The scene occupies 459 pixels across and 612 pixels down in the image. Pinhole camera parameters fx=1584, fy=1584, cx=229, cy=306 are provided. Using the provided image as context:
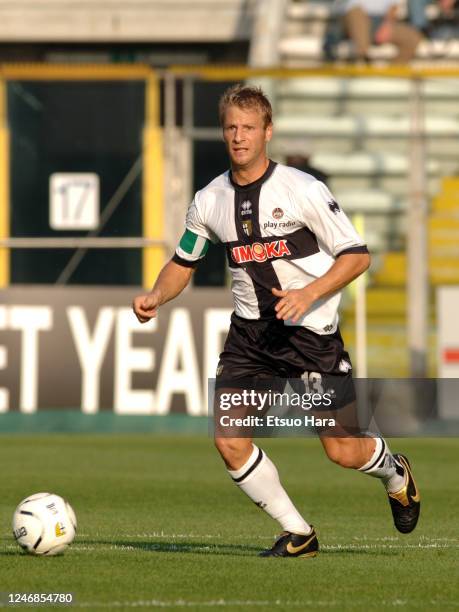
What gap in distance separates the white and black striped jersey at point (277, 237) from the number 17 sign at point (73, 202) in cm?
Answer: 938

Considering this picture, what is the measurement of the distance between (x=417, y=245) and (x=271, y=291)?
32.6 feet

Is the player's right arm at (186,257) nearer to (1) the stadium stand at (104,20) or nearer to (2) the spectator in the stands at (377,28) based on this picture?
(2) the spectator in the stands at (377,28)

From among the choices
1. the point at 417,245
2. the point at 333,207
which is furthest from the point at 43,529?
the point at 417,245

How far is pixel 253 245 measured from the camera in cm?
701

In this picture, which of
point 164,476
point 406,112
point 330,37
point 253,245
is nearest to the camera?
point 253,245

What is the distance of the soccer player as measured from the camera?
6902 mm

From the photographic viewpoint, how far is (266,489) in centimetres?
698

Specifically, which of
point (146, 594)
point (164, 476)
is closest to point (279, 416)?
point (146, 594)

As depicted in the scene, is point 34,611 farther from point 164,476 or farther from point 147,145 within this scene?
point 147,145

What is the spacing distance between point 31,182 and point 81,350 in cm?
195

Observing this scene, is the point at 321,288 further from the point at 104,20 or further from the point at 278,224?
the point at 104,20

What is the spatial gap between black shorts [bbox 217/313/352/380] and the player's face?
748mm

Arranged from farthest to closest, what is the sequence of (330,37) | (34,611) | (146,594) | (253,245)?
1. (330,37)
2. (253,245)
3. (146,594)
4. (34,611)

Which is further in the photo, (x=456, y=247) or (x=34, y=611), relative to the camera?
(x=456, y=247)
